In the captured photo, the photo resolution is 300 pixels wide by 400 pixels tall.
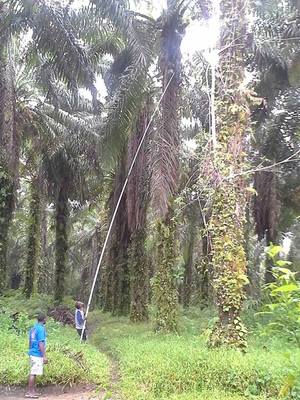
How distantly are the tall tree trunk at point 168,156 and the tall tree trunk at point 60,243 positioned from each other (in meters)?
9.19

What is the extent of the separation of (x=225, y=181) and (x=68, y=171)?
1291cm

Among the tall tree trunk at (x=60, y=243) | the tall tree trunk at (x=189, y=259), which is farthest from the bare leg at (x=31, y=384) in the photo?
the tall tree trunk at (x=189, y=259)

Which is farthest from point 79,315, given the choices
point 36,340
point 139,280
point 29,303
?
point 29,303

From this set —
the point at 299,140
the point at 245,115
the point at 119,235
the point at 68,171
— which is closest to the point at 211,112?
the point at 245,115

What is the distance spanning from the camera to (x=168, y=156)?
12.5m

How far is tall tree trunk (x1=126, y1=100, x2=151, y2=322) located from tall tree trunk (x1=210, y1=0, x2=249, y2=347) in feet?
19.3

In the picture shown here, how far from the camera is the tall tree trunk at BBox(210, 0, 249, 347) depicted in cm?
868

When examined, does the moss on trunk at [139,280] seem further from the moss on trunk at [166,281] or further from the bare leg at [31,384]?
the bare leg at [31,384]

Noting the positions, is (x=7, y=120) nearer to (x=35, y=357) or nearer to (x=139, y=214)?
(x=139, y=214)

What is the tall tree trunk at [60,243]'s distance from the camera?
21594 mm

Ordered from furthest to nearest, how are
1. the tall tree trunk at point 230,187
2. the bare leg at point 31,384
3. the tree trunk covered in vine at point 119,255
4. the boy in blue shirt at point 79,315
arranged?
the tree trunk covered in vine at point 119,255 → the boy in blue shirt at point 79,315 → the tall tree trunk at point 230,187 → the bare leg at point 31,384

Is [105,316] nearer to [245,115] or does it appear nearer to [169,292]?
[169,292]

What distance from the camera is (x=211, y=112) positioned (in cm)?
936

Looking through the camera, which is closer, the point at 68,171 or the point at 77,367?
the point at 77,367
